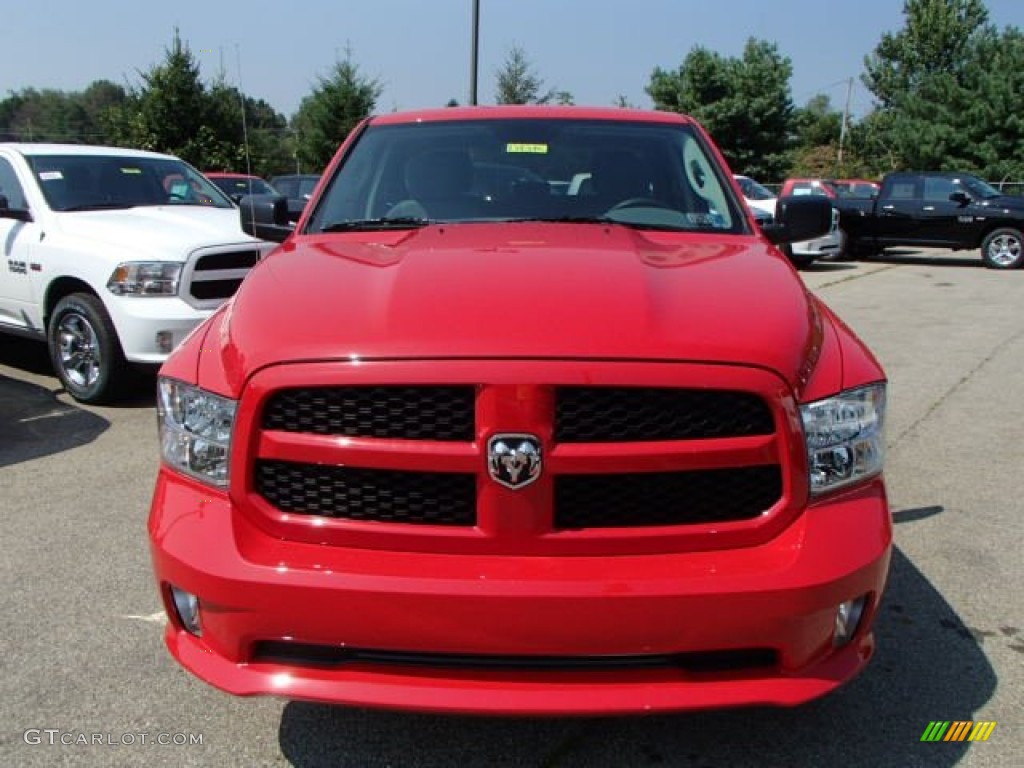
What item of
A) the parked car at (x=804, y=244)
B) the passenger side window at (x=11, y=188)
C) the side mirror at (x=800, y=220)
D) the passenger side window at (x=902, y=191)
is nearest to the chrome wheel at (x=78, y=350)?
the passenger side window at (x=11, y=188)

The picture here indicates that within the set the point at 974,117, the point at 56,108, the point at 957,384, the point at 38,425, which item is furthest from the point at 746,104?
the point at 56,108

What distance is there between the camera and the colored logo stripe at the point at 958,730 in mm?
2527

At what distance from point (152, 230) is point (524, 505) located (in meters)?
5.27

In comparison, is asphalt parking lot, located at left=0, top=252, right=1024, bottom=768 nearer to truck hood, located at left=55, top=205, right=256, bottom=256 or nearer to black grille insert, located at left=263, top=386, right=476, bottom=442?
black grille insert, located at left=263, top=386, right=476, bottom=442

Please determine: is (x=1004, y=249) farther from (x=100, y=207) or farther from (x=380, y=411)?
(x=380, y=411)

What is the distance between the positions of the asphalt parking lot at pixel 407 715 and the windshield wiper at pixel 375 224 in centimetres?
154

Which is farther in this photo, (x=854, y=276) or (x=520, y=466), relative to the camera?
(x=854, y=276)

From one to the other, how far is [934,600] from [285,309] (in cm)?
263

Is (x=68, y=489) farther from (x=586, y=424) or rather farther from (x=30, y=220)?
(x=586, y=424)

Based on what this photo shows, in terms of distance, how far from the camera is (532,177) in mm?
3545

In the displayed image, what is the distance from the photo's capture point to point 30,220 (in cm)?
669

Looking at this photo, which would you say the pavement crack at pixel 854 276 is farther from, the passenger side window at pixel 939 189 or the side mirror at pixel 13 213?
the side mirror at pixel 13 213

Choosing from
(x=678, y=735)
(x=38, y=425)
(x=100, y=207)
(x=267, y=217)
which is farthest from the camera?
(x=100, y=207)

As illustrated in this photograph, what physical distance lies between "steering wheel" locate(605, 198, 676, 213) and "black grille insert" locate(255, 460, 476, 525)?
1.70 metres
